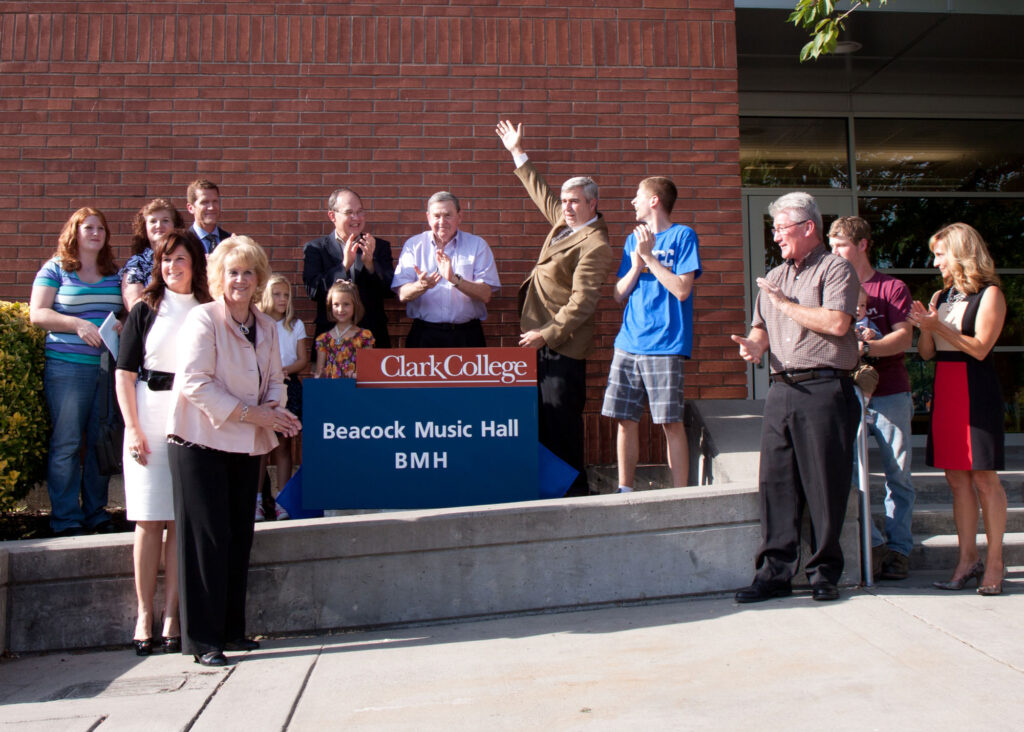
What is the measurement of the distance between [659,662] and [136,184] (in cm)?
503

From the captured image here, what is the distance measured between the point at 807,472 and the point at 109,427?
347cm

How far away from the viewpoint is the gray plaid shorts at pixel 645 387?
5.10 meters

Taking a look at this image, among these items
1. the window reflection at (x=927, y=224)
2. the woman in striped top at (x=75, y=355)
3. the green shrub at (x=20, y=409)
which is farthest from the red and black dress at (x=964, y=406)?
the window reflection at (x=927, y=224)

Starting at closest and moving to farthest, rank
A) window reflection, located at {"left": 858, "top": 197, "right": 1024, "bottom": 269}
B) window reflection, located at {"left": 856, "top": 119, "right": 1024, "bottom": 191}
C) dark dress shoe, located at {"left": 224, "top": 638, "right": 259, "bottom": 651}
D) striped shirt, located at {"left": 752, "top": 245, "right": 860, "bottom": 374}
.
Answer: dark dress shoe, located at {"left": 224, "top": 638, "right": 259, "bottom": 651}, striped shirt, located at {"left": 752, "top": 245, "right": 860, "bottom": 374}, window reflection, located at {"left": 856, "top": 119, "right": 1024, "bottom": 191}, window reflection, located at {"left": 858, "top": 197, "right": 1024, "bottom": 269}

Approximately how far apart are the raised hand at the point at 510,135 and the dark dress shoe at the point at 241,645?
11.9ft

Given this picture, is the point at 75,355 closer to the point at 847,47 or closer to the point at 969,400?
the point at 969,400

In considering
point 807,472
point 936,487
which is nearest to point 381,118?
point 807,472

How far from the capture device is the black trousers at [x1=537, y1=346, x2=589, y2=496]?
5441mm

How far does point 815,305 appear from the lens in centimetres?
445

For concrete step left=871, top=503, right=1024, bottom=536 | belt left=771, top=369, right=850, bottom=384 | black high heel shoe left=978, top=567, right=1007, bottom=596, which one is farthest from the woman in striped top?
black high heel shoe left=978, top=567, right=1007, bottom=596

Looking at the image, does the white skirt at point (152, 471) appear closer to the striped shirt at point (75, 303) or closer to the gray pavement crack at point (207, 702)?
the gray pavement crack at point (207, 702)

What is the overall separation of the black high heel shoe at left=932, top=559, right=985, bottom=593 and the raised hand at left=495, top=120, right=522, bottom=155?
146 inches

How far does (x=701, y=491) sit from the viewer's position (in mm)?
4656

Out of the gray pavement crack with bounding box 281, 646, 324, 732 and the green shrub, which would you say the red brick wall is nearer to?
the green shrub
